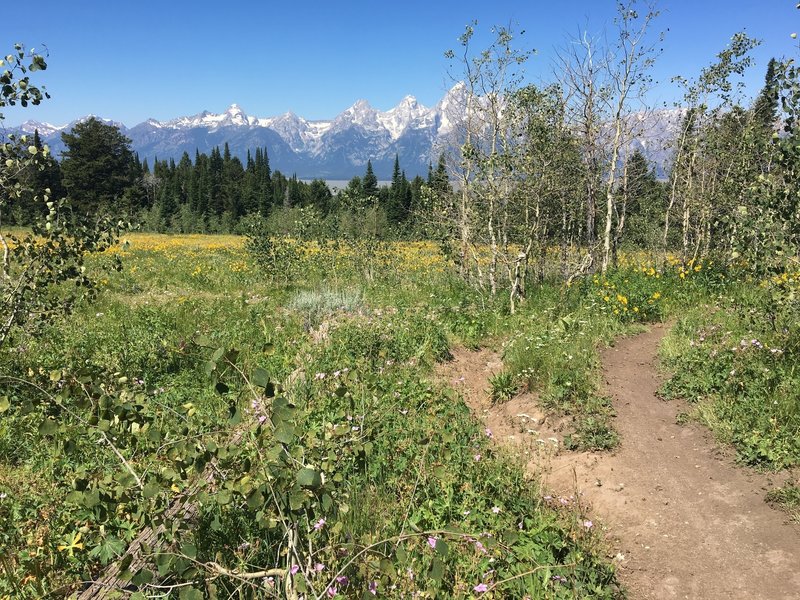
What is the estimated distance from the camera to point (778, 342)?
670cm

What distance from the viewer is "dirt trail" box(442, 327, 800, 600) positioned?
3826 mm

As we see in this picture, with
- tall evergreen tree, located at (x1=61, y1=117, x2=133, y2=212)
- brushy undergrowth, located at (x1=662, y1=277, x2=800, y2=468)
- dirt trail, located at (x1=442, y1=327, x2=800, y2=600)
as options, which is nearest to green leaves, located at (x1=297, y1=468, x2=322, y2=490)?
dirt trail, located at (x1=442, y1=327, x2=800, y2=600)

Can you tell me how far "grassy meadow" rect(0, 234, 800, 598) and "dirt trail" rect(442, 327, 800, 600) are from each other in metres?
0.26

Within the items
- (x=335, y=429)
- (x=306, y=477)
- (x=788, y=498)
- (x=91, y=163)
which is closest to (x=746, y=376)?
(x=788, y=498)

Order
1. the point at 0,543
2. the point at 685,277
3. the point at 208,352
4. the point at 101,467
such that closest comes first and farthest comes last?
the point at 0,543
the point at 101,467
the point at 208,352
the point at 685,277

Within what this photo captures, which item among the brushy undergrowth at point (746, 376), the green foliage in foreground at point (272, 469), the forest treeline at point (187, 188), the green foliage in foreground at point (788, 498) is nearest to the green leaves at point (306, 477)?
the green foliage in foreground at point (272, 469)

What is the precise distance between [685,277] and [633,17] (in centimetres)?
810

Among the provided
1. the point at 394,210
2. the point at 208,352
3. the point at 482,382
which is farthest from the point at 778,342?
the point at 394,210

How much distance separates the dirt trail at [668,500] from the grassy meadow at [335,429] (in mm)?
262

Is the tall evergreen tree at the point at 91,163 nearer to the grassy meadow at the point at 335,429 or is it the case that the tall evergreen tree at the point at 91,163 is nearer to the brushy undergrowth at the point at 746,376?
the grassy meadow at the point at 335,429

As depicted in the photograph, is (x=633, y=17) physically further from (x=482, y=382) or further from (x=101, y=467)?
(x=101, y=467)

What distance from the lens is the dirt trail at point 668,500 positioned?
12.6ft

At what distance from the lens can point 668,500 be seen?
4.81 m

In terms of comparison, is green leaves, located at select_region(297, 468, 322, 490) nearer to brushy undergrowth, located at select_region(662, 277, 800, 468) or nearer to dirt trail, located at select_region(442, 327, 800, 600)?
dirt trail, located at select_region(442, 327, 800, 600)
